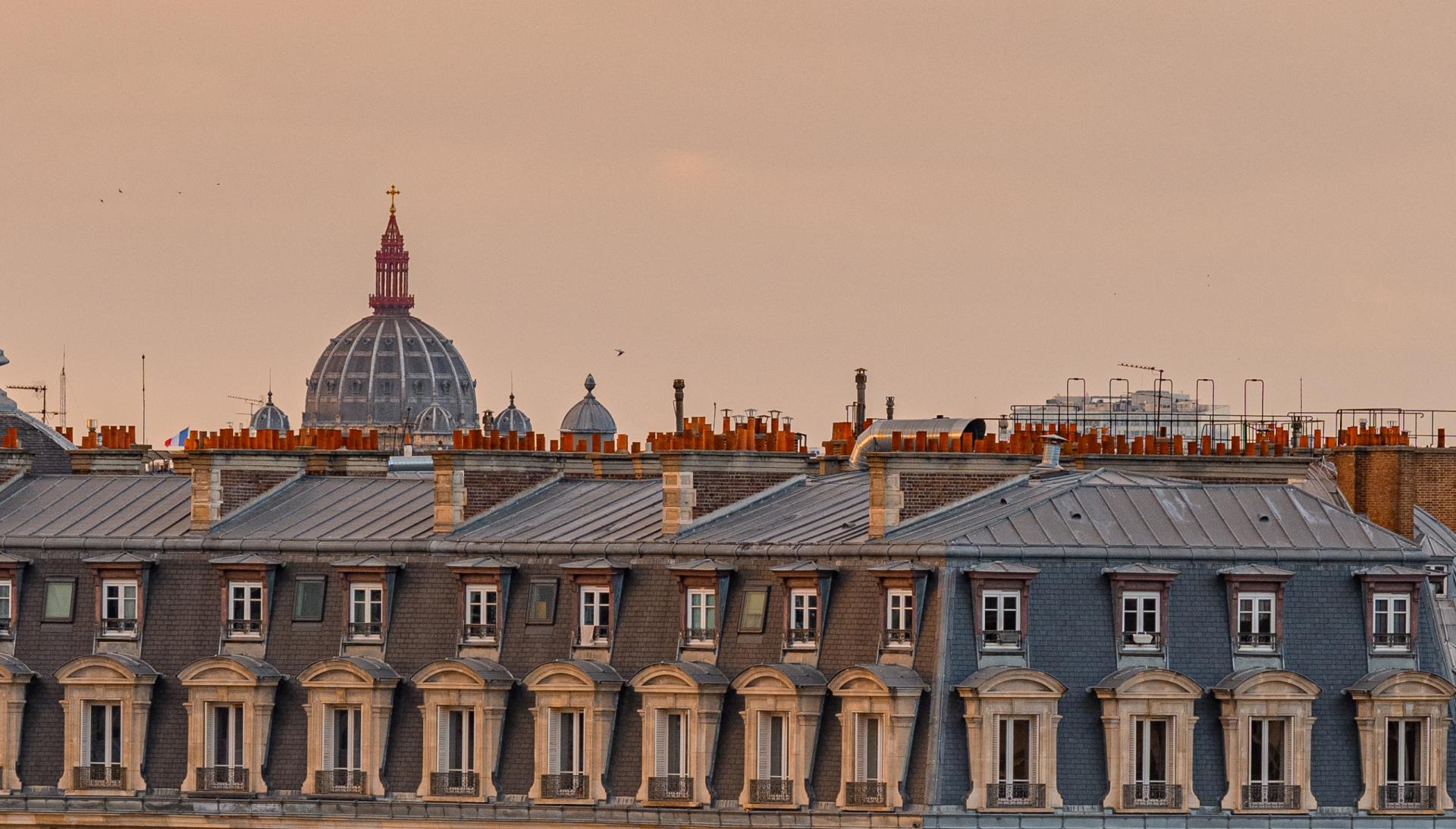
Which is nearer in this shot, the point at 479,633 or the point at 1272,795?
the point at 1272,795

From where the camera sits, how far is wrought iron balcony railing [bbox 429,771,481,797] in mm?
108438

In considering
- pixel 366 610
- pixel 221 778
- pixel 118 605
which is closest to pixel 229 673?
pixel 221 778

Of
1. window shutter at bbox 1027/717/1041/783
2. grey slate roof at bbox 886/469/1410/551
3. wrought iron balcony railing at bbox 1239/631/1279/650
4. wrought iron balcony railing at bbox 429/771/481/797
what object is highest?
grey slate roof at bbox 886/469/1410/551

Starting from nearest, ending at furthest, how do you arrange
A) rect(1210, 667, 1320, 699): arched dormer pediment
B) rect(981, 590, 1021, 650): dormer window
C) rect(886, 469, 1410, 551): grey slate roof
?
rect(981, 590, 1021, 650): dormer window → rect(1210, 667, 1320, 699): arched dormer pediment → rect(886, 469, 1410, 551): grey slate roof

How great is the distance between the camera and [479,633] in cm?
11050

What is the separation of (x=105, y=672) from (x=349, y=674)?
6133 mm

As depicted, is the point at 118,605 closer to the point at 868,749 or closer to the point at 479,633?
the point at 479,633

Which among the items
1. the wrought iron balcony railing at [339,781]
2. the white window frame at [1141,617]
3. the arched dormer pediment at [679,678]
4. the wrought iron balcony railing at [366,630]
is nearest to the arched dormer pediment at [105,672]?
the wrought iron balcony railing at [366,630]

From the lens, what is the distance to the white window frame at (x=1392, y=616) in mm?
106312

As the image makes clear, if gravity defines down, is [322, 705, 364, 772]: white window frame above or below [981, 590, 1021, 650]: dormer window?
below

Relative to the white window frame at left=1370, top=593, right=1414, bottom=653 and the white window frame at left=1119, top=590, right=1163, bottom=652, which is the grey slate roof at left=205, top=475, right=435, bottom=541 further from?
the white window frame at left=1370, top=593, right=1414, bottom=653

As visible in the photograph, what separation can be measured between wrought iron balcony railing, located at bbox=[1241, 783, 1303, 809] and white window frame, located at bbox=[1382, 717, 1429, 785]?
8.07 ft

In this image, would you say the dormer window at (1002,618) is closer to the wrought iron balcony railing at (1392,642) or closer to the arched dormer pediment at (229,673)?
the wrought iron balcony railing at (1392,642)

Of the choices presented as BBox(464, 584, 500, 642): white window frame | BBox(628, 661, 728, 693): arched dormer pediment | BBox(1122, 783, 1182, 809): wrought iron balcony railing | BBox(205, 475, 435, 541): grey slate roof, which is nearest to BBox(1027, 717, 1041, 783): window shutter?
BBox(1122, 783, 1182, 809): wrought iron balcony railing
